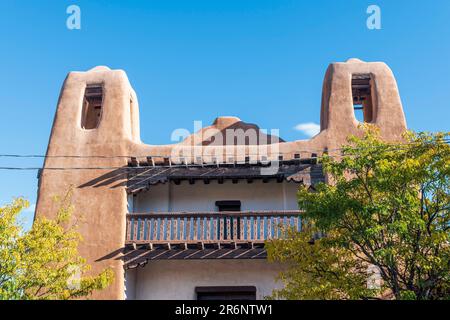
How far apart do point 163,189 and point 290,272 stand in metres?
8.15

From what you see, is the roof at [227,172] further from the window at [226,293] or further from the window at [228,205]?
the window at [226,293]

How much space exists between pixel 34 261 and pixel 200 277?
6814 millimetres

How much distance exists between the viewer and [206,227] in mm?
18516

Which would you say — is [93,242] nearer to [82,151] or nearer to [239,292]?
[82,151]

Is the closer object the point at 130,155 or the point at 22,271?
the point at 22,271

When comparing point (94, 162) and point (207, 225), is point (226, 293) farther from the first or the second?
point (94, 162)

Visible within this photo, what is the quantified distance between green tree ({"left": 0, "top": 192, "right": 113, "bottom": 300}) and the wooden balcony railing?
3832 mm

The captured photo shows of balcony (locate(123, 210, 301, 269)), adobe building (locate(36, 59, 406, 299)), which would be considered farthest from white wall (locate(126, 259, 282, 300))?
balcony (locate(123, 210, 301, 269))

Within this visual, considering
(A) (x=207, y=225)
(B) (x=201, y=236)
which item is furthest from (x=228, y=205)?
(B) (x=201, y=236)

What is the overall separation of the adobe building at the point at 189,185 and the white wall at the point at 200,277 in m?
0.04

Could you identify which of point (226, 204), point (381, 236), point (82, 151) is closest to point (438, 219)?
point (381, 236)

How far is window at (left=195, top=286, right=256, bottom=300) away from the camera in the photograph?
18.4 meters

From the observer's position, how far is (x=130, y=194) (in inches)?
758

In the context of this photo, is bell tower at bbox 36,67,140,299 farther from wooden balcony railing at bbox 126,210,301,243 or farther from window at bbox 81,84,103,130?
wooden balcony railing at bbox 126,210,301,243
